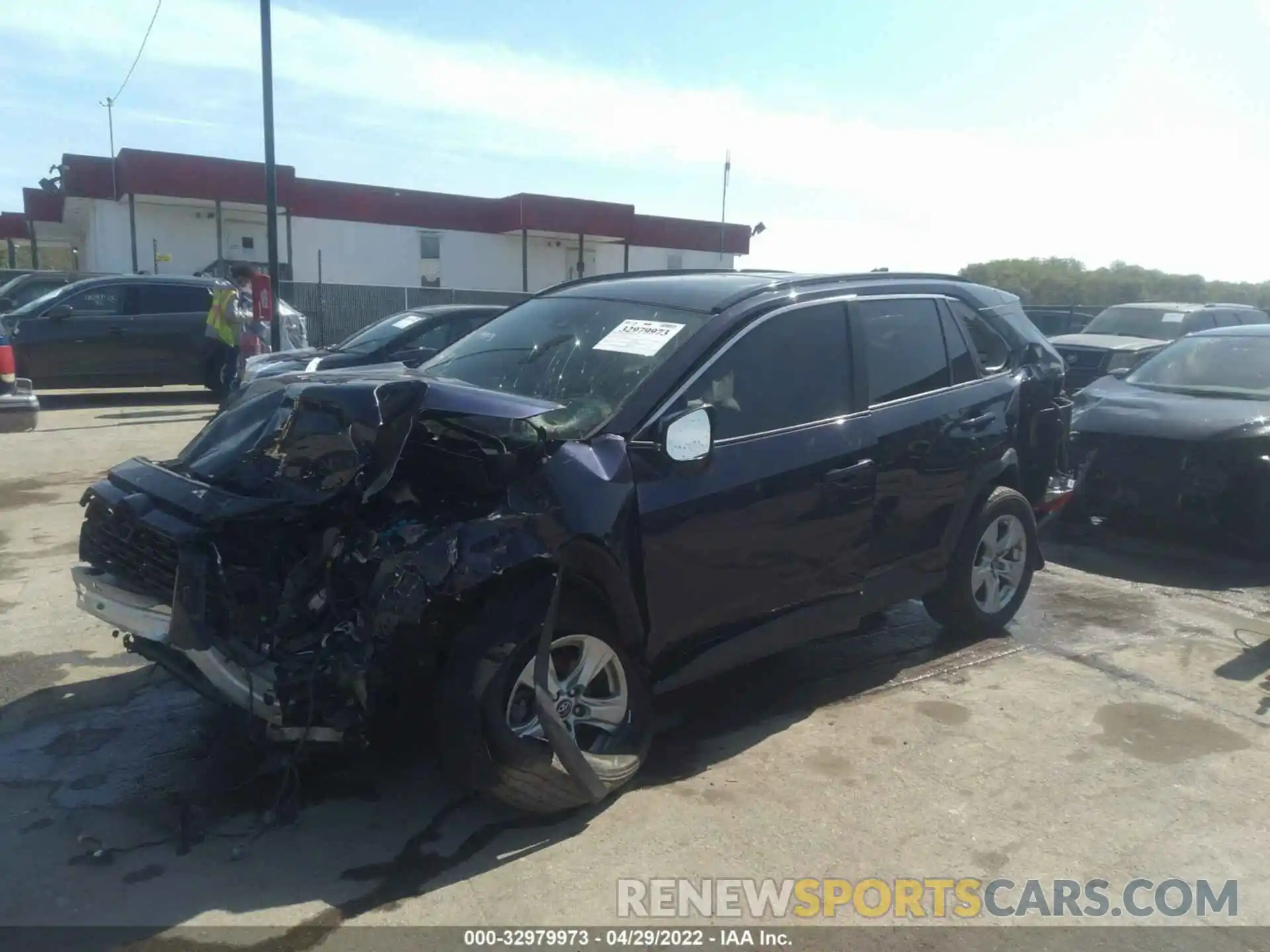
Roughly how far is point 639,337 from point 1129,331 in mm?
13550

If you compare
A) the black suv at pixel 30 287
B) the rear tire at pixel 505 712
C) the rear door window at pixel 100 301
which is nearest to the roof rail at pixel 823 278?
the rear tire at pixel 505 712

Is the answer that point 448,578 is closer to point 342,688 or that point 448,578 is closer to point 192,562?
point 342,688

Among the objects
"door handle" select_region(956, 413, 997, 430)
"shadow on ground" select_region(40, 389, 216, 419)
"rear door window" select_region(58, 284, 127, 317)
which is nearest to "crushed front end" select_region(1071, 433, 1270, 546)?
"door handle" select_region(956, 413, 997, 430)

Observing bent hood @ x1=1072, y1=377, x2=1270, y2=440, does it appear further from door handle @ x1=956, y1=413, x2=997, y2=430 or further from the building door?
the building door

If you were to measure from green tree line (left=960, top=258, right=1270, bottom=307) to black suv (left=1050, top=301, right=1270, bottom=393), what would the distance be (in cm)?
1776

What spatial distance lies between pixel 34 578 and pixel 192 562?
3.51m

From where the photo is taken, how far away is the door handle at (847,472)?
439 cm

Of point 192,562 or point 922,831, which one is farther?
point 922,831

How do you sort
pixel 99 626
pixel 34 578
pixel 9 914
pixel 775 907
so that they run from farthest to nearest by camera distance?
pixel 34 578, pixel 99 626, pixel 775 907, pixel 9 914

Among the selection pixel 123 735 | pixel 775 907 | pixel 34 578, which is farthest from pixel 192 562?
pixel 34 578

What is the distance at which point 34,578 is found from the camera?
608 cm

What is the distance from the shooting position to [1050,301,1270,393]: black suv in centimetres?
1407

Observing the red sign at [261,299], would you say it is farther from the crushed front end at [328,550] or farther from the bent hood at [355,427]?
the bent hood at [355,427]

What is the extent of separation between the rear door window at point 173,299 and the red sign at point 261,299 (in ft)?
3.98
